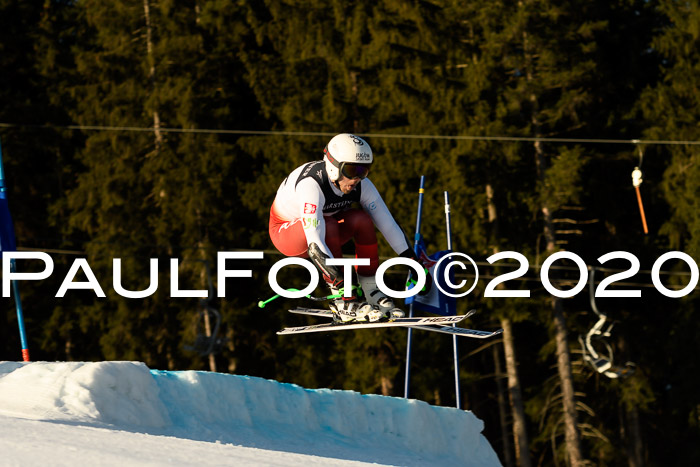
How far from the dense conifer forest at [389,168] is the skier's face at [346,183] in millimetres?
16242

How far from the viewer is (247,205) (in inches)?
1085

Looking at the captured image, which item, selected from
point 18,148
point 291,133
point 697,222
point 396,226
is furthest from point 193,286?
point 396,226

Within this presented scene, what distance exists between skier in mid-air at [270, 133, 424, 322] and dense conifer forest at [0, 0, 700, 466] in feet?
51.4

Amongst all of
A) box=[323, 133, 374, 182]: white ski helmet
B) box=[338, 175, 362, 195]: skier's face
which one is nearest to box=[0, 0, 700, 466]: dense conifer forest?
box=[338, 175, 362, 195]: skier's face

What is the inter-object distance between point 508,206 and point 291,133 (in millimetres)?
5706

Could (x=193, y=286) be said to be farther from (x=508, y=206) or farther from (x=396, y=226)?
(x=396, y=226)

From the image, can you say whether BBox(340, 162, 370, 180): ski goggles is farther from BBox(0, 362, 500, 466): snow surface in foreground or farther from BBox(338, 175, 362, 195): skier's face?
BBox(0, 362, 500, 466): snow surface in foreground

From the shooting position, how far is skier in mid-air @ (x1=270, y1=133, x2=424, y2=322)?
26.5 ft

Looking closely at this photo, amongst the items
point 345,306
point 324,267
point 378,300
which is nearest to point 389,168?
point 378,300

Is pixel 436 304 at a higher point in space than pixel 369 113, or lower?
lower

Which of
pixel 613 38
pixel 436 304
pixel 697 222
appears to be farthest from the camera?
pixel 613 38

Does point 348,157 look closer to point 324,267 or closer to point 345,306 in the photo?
point 324,267

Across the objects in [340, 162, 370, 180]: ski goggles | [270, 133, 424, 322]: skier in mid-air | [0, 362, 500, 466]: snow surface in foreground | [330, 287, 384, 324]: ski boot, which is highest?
[340, 162, 370, 180]: ski goggles

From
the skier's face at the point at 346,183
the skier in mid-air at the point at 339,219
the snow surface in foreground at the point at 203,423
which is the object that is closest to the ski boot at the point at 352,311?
the skier in mid-air at the point at 339,219
